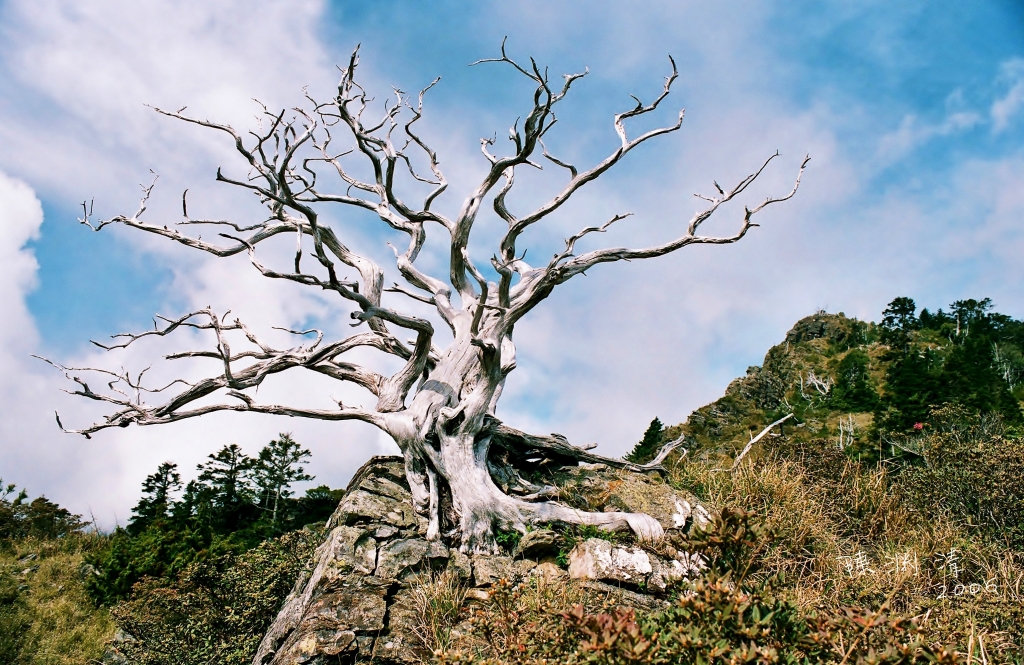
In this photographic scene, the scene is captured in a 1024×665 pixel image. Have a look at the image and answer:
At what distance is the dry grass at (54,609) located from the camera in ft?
30.1

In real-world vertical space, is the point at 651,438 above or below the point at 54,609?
above

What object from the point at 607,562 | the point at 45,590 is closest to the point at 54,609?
the point at 45,590

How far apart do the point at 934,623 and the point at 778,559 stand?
171cm

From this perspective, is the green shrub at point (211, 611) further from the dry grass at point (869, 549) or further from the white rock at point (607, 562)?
the dry grass at point (869, 549)

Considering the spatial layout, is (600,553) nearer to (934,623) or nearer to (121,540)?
(934,623)

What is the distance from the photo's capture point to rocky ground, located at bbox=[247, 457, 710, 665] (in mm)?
6098

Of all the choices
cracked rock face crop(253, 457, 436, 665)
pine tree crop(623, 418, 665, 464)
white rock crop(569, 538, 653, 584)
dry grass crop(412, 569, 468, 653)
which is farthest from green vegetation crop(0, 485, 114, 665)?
pine tree crop(623, 418, 665, 464)

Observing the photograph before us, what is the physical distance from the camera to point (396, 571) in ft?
23.2

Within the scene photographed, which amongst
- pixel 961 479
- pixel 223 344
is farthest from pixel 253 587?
pixel 961 479

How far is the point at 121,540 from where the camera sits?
10734mm

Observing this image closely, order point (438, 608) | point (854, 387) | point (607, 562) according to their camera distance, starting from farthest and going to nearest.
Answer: point (854, 387) < point (607, 562) < point (438, 608)

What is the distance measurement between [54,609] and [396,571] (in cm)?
657

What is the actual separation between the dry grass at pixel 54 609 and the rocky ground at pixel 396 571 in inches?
155

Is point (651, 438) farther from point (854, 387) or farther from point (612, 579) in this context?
point (854, 387)
